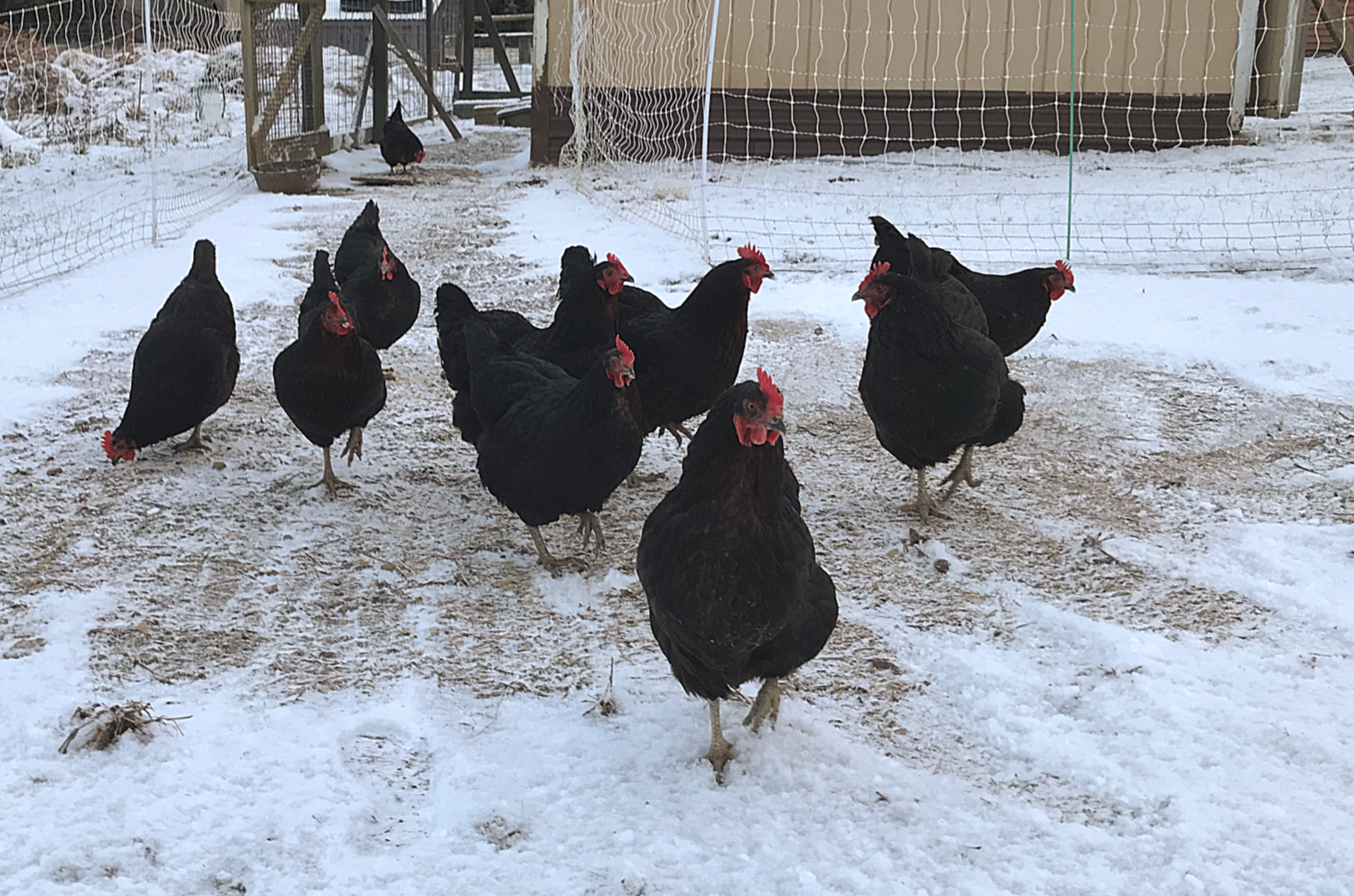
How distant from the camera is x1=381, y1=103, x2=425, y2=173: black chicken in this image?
1263cm

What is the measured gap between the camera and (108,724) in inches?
100.0

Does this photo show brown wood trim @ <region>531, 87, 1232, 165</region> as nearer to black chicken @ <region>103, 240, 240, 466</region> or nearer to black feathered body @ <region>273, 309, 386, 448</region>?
black chicken @ <region>103, 240, 240, 466</region>

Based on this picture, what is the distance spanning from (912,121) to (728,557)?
11.2 meters

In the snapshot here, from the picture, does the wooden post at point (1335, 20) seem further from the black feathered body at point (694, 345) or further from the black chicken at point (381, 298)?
the black chicken at point (381, 298)

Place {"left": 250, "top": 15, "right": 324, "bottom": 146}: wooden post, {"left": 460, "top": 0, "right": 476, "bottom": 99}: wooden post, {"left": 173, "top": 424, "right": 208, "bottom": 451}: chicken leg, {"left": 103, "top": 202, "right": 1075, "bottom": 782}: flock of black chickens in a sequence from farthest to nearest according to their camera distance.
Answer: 1. {"left": 460, "top": 0, "right": 476, "bottom": 99}: wooden post
2. {"left": 250, "top": 15, "right": 324, "bottom": 146}: wooden post
3. {"left": 173, "top": 424, "right": 208, "bottom": 451}: chicken leg
4. {"left": 103, "top": 202, "right": 1075, "bottom": 782}: flock of black chickens

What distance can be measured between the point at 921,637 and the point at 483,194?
922 cm

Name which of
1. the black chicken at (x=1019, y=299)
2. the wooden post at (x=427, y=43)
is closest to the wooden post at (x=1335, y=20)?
the black chicken at (x=1019, y=299)

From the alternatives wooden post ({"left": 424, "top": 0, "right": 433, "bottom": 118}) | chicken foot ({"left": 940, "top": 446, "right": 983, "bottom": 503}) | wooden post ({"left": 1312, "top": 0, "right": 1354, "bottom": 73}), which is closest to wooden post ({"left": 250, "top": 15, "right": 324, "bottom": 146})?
wooden post ({"left": 424, "top": 0, "right": 433, "bottom": 118})

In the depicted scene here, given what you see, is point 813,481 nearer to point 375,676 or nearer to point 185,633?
point 375,676

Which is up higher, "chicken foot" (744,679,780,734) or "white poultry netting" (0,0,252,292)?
"white poultry netting" (0,0,252,292)

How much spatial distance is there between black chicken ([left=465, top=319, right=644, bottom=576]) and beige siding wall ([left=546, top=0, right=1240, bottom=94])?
30.5 ft

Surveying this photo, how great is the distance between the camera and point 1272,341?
590 cm

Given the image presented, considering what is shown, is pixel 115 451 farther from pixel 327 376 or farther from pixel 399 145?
pixel 399 145

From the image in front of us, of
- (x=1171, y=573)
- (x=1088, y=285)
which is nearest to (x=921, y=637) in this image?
(x=1171, y=573)
